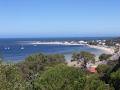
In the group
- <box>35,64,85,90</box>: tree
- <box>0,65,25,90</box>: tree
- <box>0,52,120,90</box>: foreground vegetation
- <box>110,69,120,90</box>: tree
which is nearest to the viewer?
<box>0,65,25,90</box>: tree

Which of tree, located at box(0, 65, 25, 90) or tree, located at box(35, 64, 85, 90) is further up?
tree, located at box(0, 65, 25, 90)

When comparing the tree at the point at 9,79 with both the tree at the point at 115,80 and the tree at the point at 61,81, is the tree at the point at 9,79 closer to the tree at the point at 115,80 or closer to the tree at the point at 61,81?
the tree at the point at 61,81

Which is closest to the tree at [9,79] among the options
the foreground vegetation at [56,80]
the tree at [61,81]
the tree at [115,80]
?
the foreground vegetation at [56,80]

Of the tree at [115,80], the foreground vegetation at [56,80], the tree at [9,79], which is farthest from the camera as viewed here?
the tree at [115,80]

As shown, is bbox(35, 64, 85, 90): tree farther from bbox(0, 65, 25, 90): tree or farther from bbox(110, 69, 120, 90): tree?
bbox(0, 65, 25, 90): tree

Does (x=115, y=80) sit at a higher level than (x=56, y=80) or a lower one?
lower

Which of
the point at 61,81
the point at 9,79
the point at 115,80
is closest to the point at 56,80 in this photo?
the point at 61,81

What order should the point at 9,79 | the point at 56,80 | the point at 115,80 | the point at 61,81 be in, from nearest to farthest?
the point at 9,79
the point at 61,81
the point at 56,80
the point at 115,80

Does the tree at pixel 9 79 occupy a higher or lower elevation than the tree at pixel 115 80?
higher

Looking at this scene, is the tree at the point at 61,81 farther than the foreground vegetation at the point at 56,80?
Yes

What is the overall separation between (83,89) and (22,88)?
9.06 meters

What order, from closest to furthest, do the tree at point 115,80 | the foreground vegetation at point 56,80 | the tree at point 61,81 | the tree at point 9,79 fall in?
1. the tree at point 9,79
2. the foreground vegetation at point 56,80
3. the tree at point 61,81
4. the tree at point 115,80

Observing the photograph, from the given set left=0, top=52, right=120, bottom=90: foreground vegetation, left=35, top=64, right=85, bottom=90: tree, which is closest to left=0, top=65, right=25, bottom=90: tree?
left=0, top=52, right=120, bottom=90: foreground vegetation

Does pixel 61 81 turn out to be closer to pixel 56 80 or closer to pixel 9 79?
pixel 56 80
